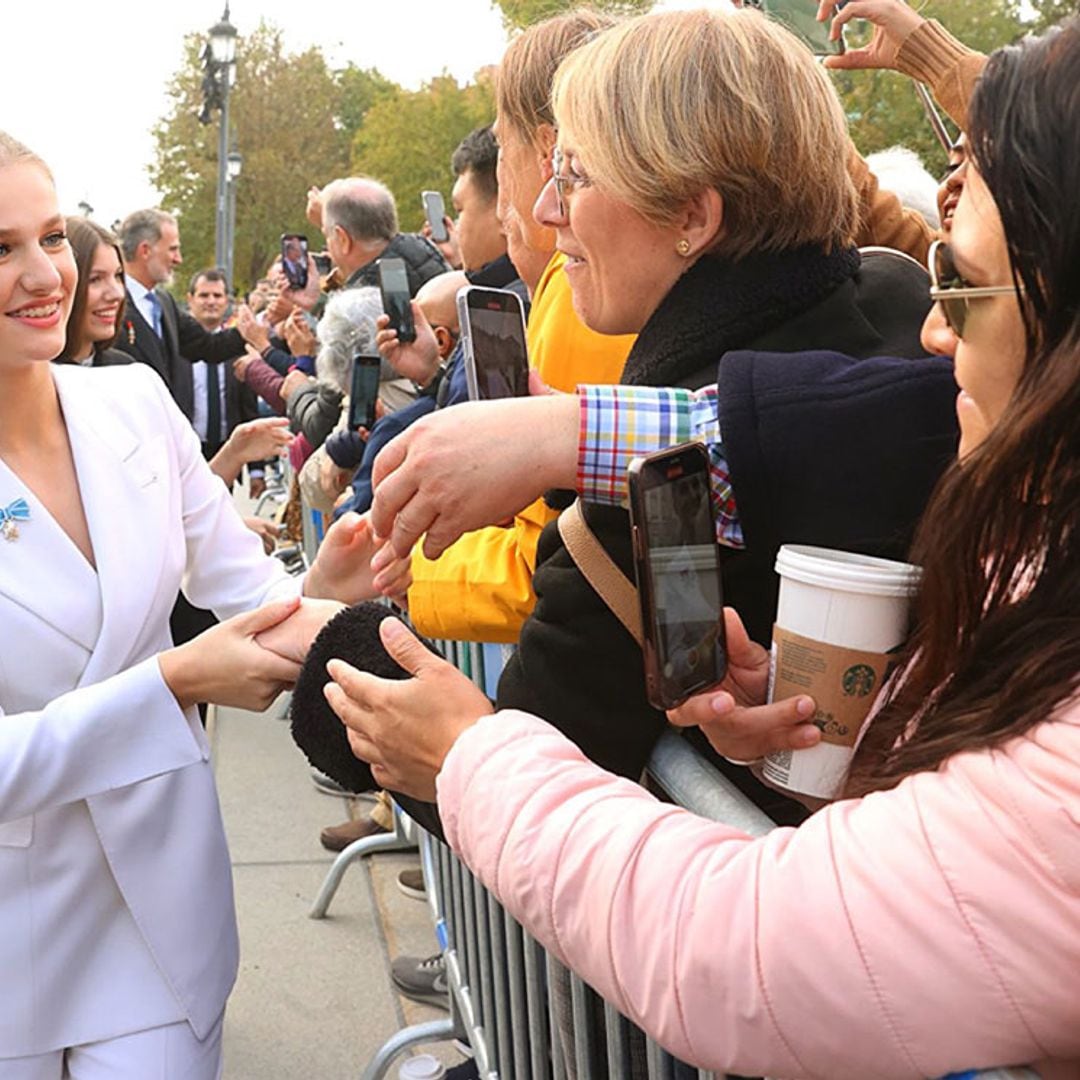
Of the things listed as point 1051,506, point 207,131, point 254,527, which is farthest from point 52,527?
point 207,131

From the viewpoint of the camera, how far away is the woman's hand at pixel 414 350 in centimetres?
478

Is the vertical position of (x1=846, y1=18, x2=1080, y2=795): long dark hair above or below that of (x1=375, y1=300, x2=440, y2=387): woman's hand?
above

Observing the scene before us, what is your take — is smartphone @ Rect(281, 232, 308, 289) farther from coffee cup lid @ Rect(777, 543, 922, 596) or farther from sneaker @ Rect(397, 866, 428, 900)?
coffee cup lid @ Rect(777, 543, 922, 596)

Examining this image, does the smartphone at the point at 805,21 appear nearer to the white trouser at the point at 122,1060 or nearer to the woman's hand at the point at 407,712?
the woman's hand at the point at 407,712

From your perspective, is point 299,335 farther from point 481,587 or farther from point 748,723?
point 748,723

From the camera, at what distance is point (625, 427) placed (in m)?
1.75

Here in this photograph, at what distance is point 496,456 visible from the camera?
1.74 metres

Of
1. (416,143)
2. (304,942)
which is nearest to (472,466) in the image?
(304,942)

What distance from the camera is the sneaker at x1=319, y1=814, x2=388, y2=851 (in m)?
5.05

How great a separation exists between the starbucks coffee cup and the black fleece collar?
41 cm

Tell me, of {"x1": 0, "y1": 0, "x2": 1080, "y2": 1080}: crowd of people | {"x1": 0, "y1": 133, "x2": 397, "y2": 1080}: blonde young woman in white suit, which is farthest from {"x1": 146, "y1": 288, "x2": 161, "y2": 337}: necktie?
{"x1": 0, "y1": 133, "x2": 397, "y2": 1080}: blonde young woman in white suit

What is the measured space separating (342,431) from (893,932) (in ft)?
14.5

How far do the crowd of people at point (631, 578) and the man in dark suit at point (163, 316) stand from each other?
17.3 ft

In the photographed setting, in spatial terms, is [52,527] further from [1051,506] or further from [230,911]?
[1051,506]
